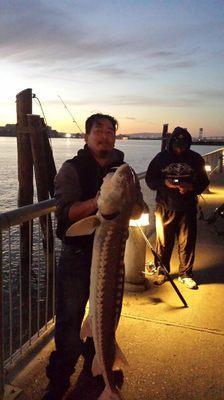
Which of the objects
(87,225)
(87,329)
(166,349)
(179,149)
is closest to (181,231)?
(179,149)

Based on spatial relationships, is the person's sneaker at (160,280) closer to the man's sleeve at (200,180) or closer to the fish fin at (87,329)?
the man's sleeve at (200,180)

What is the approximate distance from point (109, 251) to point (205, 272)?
4056mm

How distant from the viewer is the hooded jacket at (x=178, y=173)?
5543 millimetres

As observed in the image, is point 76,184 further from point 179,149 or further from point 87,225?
point 179,149

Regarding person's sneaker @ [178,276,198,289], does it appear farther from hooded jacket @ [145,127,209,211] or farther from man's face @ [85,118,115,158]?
man's face @ [85,118,115,158]

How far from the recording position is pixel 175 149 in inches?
219

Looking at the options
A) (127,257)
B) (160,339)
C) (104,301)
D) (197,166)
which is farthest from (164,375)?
(197,166)

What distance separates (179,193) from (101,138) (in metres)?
2.69

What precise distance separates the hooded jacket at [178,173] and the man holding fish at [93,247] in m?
2.31

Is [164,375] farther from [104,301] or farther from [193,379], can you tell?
[104,301]

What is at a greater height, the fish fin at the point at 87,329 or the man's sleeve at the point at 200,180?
the man's sleeve at the point at 200,180

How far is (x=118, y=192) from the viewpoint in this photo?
244 centimetres

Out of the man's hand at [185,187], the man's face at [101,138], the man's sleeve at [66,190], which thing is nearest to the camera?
the man's sleeve at [66,190]

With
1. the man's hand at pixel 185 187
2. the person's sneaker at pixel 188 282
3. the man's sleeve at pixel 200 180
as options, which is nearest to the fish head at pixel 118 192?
the man's hand at pixel 185 187
